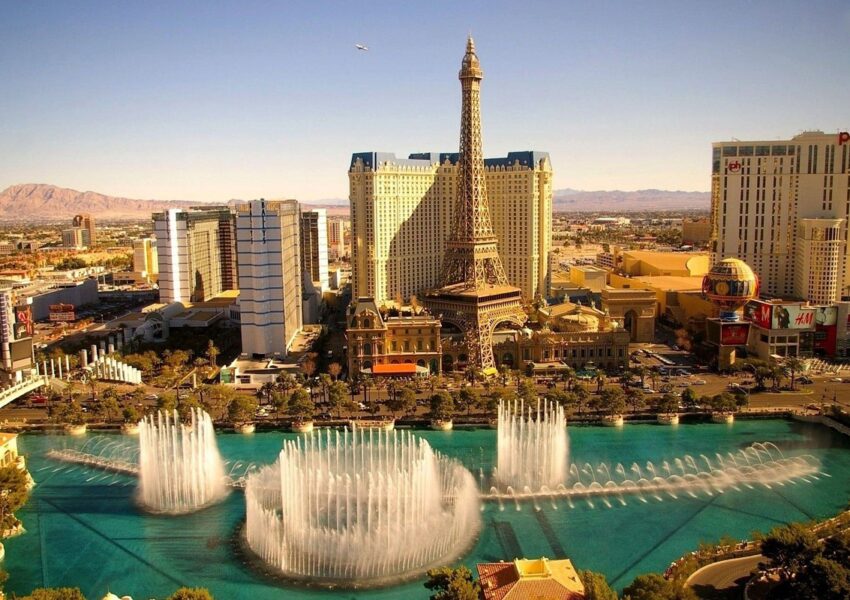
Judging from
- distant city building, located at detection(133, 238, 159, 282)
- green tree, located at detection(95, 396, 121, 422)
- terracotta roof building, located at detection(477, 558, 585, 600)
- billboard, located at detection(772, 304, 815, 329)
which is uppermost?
distant city building, located at detection(133, 238, 159, 282)

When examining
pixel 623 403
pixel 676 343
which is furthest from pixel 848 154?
pixel 623 403

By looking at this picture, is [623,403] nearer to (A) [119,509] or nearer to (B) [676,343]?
(B) [676,343]

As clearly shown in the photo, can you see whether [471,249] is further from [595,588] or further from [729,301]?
[595,588]

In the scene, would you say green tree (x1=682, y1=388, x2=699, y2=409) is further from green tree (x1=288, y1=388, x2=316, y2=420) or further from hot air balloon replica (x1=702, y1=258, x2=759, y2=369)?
green tree (x1=288, y1=388, x2=316, y2=420)

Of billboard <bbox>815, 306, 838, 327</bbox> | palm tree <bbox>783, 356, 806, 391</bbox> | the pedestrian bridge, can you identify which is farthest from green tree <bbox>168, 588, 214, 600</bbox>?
billboard <bbox>815, 306, 838, 327</bbox>

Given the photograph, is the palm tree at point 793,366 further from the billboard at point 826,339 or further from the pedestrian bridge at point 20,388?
the pedestrian bridge at point 20,388

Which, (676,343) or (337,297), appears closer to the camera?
(676,343)
